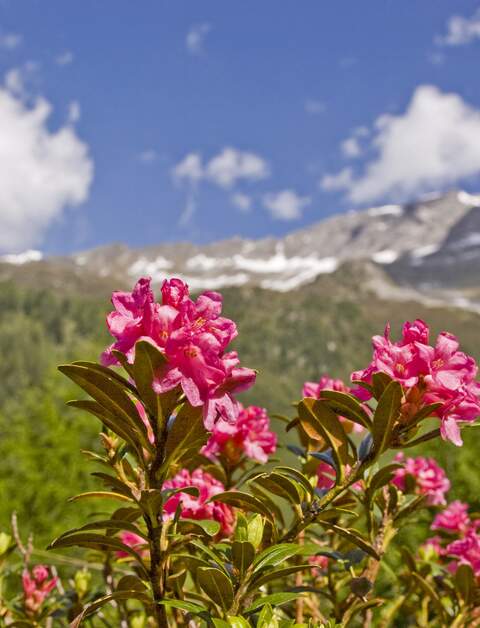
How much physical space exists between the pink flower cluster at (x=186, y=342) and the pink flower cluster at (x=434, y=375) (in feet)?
0.93

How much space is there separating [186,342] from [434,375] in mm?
476

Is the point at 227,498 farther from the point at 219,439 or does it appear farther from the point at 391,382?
the point at 219,439

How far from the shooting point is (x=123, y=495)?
1.13 meters

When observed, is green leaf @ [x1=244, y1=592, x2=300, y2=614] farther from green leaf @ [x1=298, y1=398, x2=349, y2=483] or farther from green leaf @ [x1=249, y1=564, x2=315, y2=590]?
green leaf @ [x1=298, y1=398, x2=349, y2=483]

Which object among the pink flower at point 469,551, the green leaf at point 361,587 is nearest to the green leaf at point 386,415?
the green leaf at point 361,587

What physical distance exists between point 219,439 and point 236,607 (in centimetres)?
66

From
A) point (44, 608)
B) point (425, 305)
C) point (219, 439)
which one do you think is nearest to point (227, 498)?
point (219, 439)

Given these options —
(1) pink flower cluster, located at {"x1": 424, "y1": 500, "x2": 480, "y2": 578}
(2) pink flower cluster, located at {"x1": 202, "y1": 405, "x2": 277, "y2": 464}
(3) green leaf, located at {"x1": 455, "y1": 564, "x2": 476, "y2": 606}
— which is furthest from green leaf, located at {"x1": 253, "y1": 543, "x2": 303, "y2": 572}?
(1) pink flower cluster, located at {"x1": 424, "y1": 500, "x2": 480, "y2": 578}

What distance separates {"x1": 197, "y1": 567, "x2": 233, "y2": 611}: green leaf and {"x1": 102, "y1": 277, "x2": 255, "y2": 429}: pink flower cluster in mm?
284

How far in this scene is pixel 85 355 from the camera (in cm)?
2747

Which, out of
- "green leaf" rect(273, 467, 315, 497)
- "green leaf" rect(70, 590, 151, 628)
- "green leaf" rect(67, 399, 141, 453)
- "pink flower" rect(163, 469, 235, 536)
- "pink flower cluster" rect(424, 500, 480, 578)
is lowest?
"pink flower cluster" rect(424, 500, 480, 578)

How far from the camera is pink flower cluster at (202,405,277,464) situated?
1763 mm

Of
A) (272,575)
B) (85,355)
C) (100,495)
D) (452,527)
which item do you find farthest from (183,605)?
(85,355)

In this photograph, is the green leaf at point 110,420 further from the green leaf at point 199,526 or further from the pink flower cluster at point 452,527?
the pink flower cluster at point 452,527
